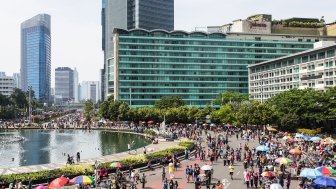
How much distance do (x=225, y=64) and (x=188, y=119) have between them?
68568 mm

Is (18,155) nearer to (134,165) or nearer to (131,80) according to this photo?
(134,165)

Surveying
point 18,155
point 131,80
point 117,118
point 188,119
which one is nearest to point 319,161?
point 18,155

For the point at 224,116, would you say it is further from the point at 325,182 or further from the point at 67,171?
the point at 325,182

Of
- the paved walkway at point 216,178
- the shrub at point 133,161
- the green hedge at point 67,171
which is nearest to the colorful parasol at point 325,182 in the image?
the paved walkway at point 216,178

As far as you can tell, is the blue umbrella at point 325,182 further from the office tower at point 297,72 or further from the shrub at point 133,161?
the office tower at point 297,72

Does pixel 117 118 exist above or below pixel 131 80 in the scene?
below

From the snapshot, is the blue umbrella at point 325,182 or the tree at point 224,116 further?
the tree at point 224,116

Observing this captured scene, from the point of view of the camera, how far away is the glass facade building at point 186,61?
17500 cm

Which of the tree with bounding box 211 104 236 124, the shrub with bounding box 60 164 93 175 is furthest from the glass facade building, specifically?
Result: the shrub with bounding box 60 164 93 175

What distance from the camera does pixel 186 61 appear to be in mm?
179750

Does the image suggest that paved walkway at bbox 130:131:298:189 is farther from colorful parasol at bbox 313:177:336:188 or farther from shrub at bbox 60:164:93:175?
colorful parasol at bbox 313:177:336:188

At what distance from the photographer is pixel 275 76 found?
144 metres

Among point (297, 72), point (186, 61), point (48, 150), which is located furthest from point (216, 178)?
point (186, 61)

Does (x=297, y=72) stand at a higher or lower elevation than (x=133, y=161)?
higher
